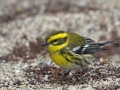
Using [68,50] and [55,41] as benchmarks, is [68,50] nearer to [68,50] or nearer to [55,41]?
[68,50]

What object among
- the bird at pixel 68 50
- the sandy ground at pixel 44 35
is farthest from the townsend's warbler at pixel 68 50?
the sandy ground at pixel 44 35

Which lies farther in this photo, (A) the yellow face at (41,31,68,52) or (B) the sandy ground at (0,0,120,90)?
(B) the sandy ground at (0,0,120,90)

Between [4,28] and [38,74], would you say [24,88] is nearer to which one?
[38,74]

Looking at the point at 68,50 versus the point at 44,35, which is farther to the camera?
the point at 44,35

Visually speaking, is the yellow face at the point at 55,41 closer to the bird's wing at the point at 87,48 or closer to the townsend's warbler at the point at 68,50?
the townsend's warbler at the point at 68,50

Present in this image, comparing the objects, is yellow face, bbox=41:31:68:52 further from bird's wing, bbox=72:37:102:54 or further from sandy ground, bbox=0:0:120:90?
sandy ground, bbox=0:0:120:90

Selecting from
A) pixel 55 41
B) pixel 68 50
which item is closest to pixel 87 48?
pixel 68 50

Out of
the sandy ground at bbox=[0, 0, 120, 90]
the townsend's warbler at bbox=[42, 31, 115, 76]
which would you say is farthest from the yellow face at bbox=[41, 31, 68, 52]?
the sandy ground at bbox=[0, 0, 120, 90]
